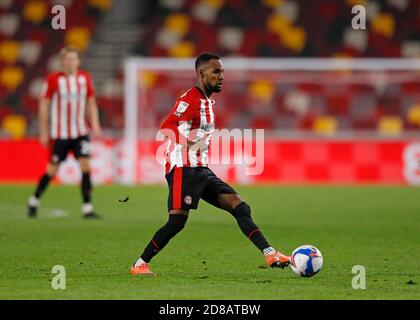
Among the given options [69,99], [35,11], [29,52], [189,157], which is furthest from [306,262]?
[35,11]

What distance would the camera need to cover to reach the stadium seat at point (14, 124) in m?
23.6

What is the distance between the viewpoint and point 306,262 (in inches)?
316

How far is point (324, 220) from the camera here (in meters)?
13.4

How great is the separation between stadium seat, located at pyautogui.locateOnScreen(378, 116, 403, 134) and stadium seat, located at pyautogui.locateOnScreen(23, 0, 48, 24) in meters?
9.70

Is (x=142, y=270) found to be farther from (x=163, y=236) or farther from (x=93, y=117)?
(x=93, y=117)

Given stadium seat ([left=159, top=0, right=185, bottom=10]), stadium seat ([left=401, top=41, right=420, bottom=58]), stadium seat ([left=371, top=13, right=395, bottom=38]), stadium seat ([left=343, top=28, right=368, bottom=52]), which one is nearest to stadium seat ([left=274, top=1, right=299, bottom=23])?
stadium seat ([left=343, top=28, right=368, bottom=52])

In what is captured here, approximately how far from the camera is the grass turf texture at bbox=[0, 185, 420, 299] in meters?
7.52

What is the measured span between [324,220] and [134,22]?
46.4ft

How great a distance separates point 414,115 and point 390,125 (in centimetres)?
58

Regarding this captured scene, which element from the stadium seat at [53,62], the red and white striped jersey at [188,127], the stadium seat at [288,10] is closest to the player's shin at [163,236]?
the red and white striped jersey at [188,127]

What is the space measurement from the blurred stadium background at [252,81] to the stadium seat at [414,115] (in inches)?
0.8

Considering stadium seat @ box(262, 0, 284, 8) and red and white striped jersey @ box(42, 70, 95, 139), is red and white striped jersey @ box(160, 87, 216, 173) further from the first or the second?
stadium seat @ box(262, 0, 284, 8)

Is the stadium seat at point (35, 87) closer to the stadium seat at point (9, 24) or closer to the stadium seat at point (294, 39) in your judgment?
the stadium seat at point (9, 24)

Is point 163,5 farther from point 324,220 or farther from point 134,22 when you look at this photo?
point 324,220
